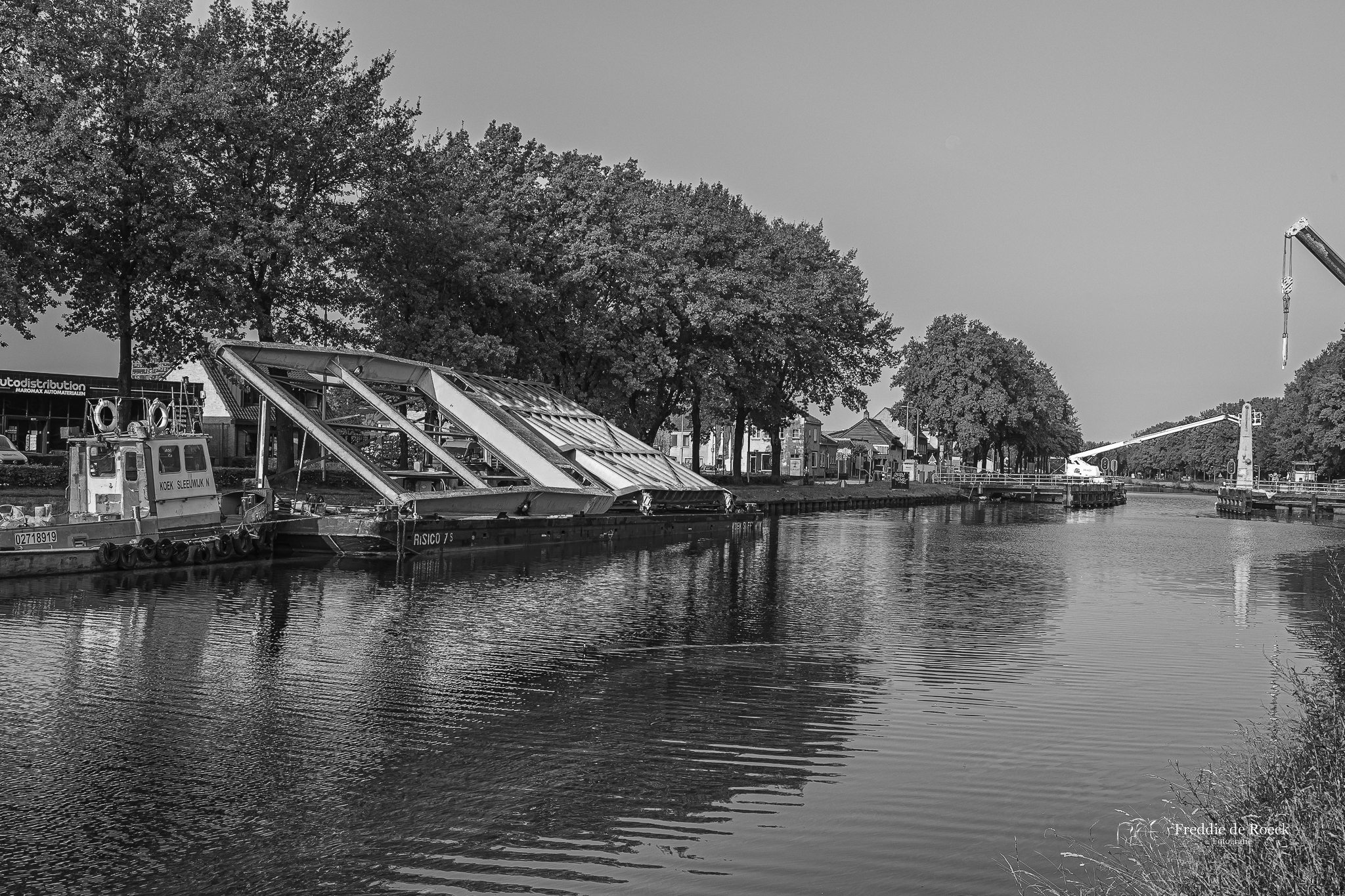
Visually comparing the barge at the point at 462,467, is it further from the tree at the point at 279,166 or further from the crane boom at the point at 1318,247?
the crane boom at the point at 1318,247

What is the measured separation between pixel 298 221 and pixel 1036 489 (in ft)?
308

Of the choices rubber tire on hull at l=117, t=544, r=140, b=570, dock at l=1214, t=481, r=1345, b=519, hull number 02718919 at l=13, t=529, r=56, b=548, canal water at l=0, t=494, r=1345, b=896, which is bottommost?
canal water at l=0, t=494, r=1345, b=896

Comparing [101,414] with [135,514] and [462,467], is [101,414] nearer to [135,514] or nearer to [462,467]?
[135,514]

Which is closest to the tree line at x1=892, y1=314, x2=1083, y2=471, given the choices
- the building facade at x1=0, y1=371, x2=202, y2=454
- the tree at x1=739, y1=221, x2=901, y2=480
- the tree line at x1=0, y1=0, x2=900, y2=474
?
the tree at x1=739, y1=221, x2=901, y2=480

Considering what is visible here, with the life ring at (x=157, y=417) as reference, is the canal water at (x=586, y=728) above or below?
below

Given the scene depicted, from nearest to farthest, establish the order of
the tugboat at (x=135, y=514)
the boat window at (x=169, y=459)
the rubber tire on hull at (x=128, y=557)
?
the tugboat at (x=135, y=514)
the rubber tire on hull at (x=128, y=557)
the boat window at (x=169, y=459)

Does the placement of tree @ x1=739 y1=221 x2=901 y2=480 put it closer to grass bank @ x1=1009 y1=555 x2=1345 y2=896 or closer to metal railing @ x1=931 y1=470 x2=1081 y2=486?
metal railing @ x1=931 y1=470 x2=1081 y2=486

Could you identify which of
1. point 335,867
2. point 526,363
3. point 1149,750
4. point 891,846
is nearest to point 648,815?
point 891,846

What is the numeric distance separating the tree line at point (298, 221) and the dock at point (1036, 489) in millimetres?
57769

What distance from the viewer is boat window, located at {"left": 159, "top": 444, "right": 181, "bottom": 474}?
31781 mm

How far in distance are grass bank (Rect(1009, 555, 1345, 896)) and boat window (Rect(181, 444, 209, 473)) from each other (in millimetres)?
28106

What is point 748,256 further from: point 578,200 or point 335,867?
point 335,867

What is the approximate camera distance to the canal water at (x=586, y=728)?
10.5m

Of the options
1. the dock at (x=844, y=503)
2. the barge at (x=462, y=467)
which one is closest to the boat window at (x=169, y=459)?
the barge at (x=462, y=467)
